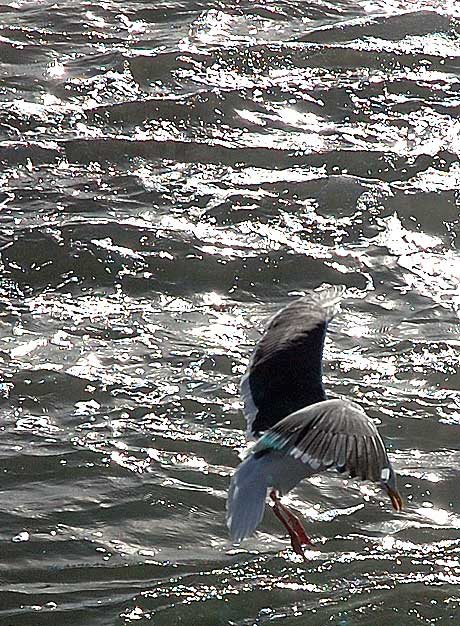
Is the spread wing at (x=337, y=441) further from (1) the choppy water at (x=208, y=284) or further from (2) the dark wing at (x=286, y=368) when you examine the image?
(1) the choppy water at (x=208, y=284)

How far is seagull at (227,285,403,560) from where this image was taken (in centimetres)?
368

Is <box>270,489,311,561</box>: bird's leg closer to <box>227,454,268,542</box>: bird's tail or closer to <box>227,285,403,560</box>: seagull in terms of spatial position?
<box>227,285,403,560</box>: seagull

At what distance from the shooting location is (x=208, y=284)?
6.53m

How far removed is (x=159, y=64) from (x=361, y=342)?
3.22m

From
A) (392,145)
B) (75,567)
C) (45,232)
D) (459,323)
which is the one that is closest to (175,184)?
(45,232)

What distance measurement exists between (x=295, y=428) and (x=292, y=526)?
0.64 meters

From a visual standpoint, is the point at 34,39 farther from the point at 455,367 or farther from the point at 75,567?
the point at 75,567

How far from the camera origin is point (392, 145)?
785cm

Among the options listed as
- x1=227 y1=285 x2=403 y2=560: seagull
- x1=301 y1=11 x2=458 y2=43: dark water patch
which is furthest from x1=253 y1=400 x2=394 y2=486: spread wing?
x1=301 y1=11 x2=458 y2=43: dark water patch

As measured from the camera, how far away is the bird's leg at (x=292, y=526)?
13.9 feet

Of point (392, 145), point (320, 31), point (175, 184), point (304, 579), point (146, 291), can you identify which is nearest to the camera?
point (304, 579)

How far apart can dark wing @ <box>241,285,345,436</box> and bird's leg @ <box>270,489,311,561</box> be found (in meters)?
0.25

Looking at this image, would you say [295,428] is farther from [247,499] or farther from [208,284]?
[208,284]

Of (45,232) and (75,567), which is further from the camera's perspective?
(45,232)
